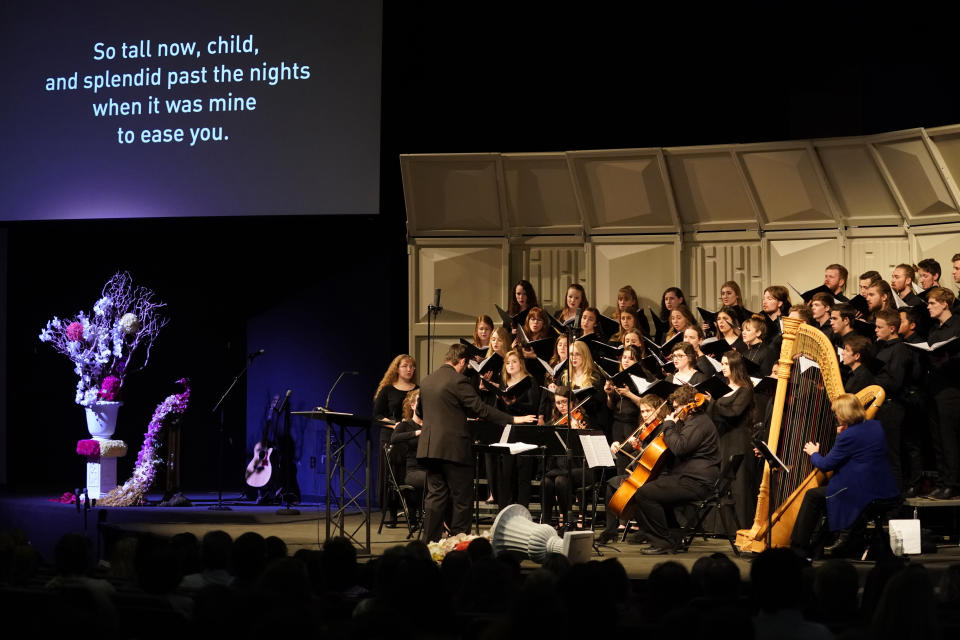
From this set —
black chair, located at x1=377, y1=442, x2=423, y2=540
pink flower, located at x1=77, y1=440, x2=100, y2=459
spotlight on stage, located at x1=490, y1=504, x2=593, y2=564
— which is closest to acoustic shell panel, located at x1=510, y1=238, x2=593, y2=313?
black chair, located at x1=377, y1=442, x2=423, y2=540

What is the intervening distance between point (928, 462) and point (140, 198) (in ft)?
25.0

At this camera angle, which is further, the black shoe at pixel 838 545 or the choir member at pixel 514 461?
the choir member at pixel 514 461

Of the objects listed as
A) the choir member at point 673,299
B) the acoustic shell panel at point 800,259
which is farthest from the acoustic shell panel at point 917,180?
the choir member at point 673,299

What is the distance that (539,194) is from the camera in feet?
39.0

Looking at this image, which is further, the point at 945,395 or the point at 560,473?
the point at 560,473

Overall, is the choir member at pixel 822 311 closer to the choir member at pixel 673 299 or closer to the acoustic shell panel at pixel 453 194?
the choir member at pixel 673 299

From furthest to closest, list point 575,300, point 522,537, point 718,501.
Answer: point 575,300
point 718,501
point 522,537

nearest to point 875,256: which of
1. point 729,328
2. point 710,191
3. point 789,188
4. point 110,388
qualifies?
point 789,188

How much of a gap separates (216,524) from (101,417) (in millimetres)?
2427

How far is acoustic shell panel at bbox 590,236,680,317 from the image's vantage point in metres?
11.7

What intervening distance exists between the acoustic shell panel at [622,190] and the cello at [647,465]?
4.09m

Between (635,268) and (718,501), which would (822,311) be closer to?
(718,501)

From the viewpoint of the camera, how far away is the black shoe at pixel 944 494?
25.5 ft

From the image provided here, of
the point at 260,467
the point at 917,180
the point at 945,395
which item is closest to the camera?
the point at 945,395
